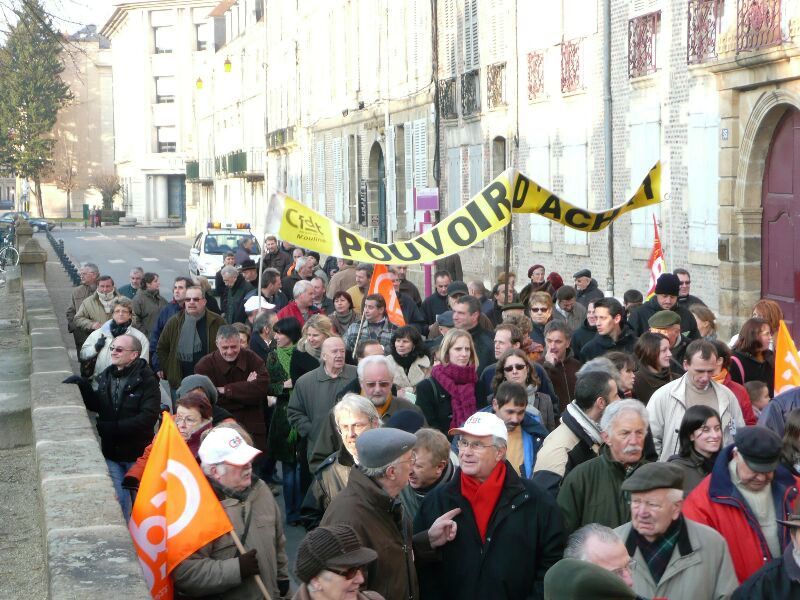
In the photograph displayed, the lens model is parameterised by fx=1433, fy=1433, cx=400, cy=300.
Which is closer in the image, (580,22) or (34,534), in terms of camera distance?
Result: (34,534)

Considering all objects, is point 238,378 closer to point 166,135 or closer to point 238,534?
point 238,534

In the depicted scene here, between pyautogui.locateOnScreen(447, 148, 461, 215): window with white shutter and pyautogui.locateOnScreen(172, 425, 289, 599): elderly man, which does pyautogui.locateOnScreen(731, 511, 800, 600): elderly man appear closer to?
pyautogui.locateOnScreen(172, 425, 289, 599): elderly man

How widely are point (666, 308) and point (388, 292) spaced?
10.6ft

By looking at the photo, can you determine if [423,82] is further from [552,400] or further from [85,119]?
[85,119]

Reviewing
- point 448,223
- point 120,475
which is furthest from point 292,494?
point 448,223

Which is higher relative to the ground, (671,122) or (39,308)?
(671,122)

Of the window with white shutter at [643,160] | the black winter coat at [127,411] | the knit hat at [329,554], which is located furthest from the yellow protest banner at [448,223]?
the window with white shutter at [643,160]

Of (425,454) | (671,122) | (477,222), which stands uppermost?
(671,122)

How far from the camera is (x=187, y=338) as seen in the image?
1259cm

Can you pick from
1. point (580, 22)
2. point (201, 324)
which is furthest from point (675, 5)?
point (201, 324)

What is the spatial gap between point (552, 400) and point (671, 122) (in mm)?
12654

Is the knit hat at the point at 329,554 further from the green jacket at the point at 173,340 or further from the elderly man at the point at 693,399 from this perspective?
the green jacket at the point at 173,340

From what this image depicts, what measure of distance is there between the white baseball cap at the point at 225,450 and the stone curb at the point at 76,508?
17.3 inches

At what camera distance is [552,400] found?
8641 mm
